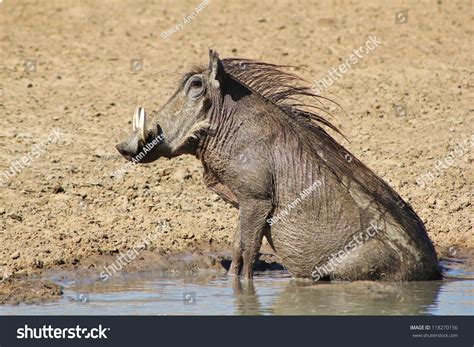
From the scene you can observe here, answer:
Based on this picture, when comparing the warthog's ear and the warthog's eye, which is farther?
the warthog's eye

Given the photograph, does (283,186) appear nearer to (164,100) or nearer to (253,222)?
(253,222)

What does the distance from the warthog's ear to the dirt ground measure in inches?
86.3

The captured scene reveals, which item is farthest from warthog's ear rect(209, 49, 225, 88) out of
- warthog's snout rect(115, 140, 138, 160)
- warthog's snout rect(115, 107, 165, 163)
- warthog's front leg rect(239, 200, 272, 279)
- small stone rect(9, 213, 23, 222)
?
small stone rect(9, 213, 23, 222)

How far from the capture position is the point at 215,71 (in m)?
10.4

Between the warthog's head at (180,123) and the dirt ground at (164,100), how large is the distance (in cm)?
152

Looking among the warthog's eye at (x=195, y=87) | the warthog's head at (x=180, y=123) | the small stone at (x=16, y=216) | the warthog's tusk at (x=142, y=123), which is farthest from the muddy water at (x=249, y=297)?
the warthog's eye at (x=195, y=87)

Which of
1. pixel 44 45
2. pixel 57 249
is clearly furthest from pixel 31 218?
pixel 44 45

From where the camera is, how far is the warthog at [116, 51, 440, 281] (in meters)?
10.4

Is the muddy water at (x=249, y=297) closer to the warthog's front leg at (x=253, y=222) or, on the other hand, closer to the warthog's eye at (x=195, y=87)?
the warthog's front leg at (x=253, y=222)

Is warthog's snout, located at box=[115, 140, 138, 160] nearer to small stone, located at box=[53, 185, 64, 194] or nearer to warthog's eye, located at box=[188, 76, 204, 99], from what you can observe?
warthog's eye, located at box=[188, 76, 204, 99]

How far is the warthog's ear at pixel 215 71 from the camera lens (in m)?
10.3

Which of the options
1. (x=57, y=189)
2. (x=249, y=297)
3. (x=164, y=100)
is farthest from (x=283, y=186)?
(x=164, y=100)

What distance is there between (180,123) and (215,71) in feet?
1.92

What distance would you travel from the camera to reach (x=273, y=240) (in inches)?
413
